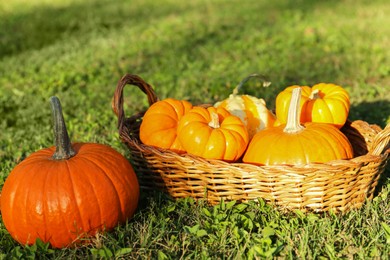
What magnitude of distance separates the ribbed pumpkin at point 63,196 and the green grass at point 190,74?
9 centimetres

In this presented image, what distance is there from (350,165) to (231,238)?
29.2 inches

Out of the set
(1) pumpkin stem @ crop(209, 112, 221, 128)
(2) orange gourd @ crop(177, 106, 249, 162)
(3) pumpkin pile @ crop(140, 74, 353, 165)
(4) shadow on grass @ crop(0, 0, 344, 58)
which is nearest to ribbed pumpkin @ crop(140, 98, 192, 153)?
(3) pumpkin pile @ crop(140, 74, 353, 165)

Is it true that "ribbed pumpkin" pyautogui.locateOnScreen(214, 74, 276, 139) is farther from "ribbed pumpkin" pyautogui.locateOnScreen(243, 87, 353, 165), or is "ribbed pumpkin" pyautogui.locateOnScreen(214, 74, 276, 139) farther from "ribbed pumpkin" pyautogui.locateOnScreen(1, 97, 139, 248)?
"ribbed pumpkin" pyautogui.locateOnScreen(1, 97, 139, 248)

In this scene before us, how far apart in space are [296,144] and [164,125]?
84 cm

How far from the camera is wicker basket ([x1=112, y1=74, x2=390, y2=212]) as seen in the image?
291 cm

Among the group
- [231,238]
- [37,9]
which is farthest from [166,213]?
[37,9]

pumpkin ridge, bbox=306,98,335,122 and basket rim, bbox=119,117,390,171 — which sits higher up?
pumpkin ridge, bbox=306,98,335,122

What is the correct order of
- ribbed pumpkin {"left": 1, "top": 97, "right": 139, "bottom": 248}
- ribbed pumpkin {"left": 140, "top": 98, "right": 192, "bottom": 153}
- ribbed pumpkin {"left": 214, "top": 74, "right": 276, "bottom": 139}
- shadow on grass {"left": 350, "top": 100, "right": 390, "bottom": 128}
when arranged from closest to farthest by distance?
ribbed pumpkin {"left": 1, "top": 97, "right": 139, "bottom": 248}
ribbed pumpkin {"left": 140, "top": 98, "right": 192, "bottom": 153}
ribbed pumpkin {"left": 214, "top": 74, "right": 276, "bottom": 139}
shadow on grass {"left": 350, "top": 100, "right": 390, "bottom": 128}

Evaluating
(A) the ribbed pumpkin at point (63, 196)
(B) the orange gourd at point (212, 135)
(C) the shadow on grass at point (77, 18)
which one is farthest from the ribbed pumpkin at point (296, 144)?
(C) the shadow on grass at point (77, 18)

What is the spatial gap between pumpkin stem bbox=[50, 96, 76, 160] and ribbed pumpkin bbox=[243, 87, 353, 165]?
1.05m

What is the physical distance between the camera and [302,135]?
3.12m

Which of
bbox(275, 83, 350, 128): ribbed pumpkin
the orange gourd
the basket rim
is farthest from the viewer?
bbox(275, 83, 350, 128): ribbed pumpkin

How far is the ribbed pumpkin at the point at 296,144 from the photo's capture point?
303cm

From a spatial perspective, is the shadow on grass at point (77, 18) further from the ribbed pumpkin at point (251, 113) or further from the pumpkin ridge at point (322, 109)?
the pumpkin ridge at point (322, 109)
